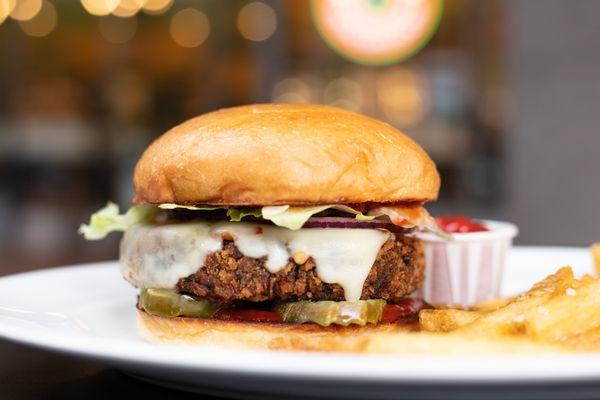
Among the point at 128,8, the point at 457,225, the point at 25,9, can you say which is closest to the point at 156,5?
the point at 128,8

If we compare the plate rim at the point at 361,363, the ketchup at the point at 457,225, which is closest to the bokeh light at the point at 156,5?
the ketchup at the point at 457,225

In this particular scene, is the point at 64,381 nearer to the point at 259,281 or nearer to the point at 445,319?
the point at 259,281

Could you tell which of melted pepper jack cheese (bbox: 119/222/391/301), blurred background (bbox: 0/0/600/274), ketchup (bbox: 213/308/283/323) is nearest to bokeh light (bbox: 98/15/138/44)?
blurred background (bbox: 0/0/600/274)

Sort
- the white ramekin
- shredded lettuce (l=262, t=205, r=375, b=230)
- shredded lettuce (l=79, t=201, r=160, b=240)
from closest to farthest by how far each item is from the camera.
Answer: shredded lettuce (l=262, t=205, r=375, b=230) → shredded lettuce (l=79, t=201, r=160, b=240) → the white ramekin

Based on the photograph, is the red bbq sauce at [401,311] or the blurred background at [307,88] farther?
the blurred background at [307,88]

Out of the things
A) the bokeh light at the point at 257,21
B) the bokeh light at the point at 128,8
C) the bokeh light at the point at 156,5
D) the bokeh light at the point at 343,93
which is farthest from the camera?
the bokeh light at the point at 156,5

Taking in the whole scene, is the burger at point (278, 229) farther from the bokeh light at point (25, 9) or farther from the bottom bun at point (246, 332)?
the bokeh light at point (25, 9)

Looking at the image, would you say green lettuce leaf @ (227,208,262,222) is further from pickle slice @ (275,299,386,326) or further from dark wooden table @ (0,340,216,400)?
dark wooden table @ (0,340,216,400)
